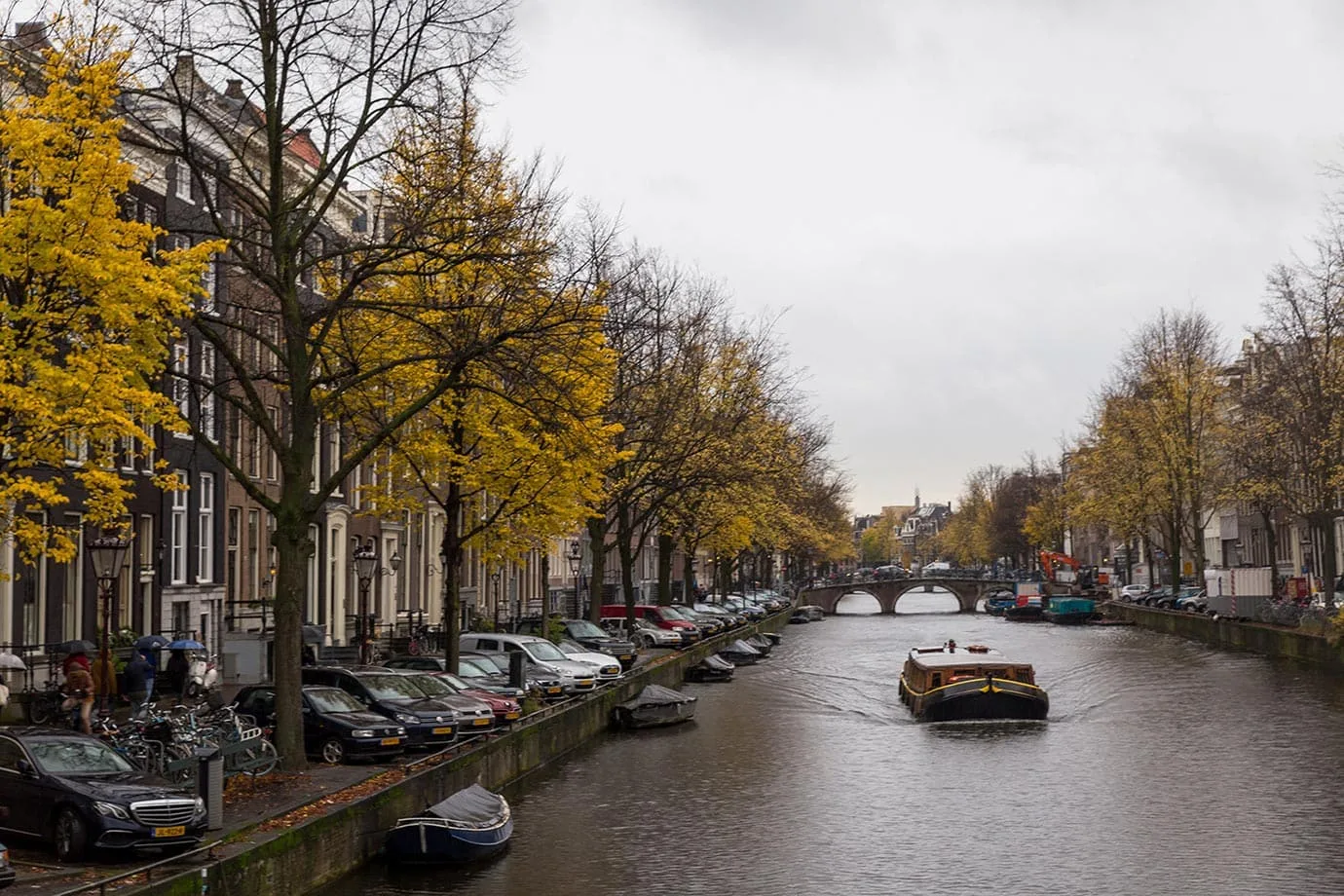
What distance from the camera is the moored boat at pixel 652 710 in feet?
148

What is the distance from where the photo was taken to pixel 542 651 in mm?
47094

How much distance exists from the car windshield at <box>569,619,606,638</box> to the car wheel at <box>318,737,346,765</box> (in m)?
28.9

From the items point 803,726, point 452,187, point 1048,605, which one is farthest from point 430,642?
point 1048,605

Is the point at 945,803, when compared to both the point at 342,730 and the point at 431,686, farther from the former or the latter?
the point at 342,730

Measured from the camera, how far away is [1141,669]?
67312 mm

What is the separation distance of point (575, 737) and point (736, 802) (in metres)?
8.77

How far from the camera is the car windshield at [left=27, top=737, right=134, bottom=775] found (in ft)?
69.8

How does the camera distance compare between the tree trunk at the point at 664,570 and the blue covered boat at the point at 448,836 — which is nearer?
the blue covered boat at the point at 448,836

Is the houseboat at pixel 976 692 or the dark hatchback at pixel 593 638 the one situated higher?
the dark hatchback at pixel 593 638

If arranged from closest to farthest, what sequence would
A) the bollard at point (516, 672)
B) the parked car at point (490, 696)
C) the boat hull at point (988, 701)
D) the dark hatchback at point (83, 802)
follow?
the dark hatchback at point (83, 802) → the parked car at point (490, 696) → the bollard at point (516, 672) → the boat hull at point (988, 701)

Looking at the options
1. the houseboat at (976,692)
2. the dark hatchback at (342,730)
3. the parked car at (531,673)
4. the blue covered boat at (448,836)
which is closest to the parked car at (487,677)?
the parked car at (531,673)

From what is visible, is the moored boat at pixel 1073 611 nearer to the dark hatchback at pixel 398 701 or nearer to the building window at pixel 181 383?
the building window at pixel 181 383

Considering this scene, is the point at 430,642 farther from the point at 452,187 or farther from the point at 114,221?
the point at 114,221

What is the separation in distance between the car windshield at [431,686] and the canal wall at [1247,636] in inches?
1407
